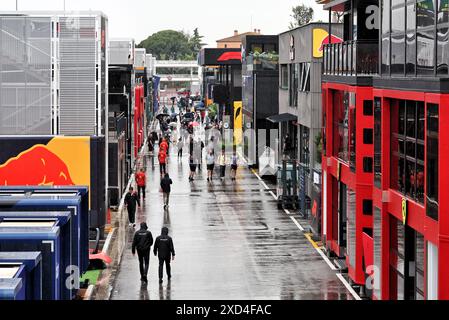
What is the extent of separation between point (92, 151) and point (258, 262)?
→ 6.08 metres

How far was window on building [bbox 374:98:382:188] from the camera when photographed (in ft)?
67.5

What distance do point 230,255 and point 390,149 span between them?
913 cm

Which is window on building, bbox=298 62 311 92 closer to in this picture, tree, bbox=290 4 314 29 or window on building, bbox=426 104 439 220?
window on building, bbox=426 104 439 220

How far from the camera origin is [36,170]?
3039 cm

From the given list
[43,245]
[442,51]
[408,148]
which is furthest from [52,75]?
[442,51]

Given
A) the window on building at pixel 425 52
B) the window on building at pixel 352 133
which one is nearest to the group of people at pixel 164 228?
the window on building at pixel 352 133

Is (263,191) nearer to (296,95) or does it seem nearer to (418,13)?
(296,95)

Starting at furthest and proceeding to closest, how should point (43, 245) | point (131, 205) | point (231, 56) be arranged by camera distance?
1. point (231, 56)
2. point (131, 205)
3. point (43, 245)

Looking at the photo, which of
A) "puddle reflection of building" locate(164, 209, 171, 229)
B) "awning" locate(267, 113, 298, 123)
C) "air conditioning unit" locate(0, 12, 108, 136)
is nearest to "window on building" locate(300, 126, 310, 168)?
"awning" locate(267, 113, 298, 123)

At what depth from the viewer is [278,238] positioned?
102ft

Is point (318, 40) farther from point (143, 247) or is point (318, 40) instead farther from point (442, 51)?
point (442, 51)

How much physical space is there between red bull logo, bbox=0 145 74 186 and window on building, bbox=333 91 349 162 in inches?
293

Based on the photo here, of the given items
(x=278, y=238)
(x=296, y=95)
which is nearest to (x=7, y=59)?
(x=278, y=238)
